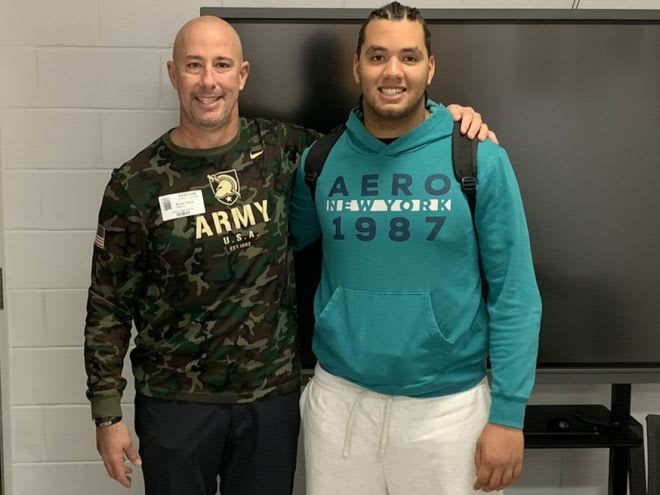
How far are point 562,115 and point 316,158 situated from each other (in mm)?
798

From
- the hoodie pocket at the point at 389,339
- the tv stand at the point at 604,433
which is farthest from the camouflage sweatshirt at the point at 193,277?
the tv stand at the point at 604,433

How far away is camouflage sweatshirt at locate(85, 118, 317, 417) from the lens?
180 centimetres

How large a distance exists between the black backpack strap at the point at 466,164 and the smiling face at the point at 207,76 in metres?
0.53

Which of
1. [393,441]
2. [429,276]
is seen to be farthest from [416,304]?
[393,441]

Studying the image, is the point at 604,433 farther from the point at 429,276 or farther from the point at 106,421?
the point at 106,421

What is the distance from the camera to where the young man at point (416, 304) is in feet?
5.49

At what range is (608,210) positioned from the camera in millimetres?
2250

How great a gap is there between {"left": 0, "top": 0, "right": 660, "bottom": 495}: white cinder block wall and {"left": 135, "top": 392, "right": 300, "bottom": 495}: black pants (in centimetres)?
68

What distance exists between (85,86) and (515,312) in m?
1.47

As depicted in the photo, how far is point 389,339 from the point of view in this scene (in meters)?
1.70

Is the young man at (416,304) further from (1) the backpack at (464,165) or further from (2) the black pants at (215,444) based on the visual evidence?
(2) the black pants at (215,444)

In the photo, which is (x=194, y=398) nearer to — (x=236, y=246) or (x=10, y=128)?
(x=236, y=246)

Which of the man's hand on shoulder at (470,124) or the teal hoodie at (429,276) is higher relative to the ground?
the man's hand on shoulder at (470,124)

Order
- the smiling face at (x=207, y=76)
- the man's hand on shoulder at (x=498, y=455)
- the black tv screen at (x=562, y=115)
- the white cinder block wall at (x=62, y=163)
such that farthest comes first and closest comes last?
the white cinder block wall at (x=62, y=163) → the black tv screen at (x=562, y=115) → the smiling face at (x=207, y=76) → the man's hand on shoulder at (x=498, y=455)
